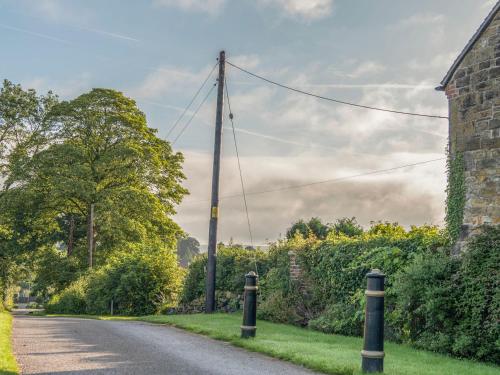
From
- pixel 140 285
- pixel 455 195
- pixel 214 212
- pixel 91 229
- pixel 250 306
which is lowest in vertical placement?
pixel 140 285

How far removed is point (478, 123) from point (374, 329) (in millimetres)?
7460

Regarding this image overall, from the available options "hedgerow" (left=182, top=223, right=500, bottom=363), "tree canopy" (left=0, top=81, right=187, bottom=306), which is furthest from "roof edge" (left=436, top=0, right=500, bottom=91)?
"tree canopy" (left=0, top=81, right=187, bottom=306)

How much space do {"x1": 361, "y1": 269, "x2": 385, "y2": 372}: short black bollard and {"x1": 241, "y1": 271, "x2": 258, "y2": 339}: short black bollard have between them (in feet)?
11.3

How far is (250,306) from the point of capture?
1104 centimetres

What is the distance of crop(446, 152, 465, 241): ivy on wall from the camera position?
13.6 metres

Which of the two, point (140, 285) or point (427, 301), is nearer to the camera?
point (427, 301)

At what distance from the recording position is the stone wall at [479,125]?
43.0ft

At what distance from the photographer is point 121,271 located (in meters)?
30.8

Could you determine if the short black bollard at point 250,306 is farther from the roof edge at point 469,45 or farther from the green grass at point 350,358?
the roof edge at point 469,45

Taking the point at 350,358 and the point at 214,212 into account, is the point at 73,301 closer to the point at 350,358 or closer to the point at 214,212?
the point at 214,212

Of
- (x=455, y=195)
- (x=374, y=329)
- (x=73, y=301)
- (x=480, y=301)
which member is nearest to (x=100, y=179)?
(x=73, y=301)

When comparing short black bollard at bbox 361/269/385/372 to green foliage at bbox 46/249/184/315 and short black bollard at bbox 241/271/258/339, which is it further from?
green foliage at bbox 46/249/184/315

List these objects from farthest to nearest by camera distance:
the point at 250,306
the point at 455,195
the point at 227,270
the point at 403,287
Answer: the point at 227,270, the point at 455,195, the point at 403,287, the point at 250,306

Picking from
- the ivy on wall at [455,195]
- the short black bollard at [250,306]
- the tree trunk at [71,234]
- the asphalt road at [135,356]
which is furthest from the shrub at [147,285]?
the short black bollard at [250,306]
